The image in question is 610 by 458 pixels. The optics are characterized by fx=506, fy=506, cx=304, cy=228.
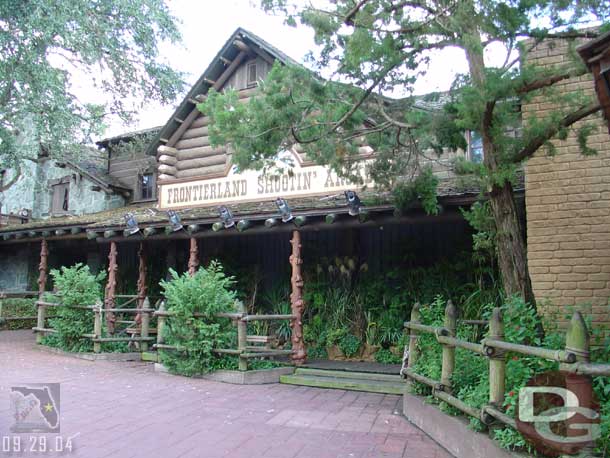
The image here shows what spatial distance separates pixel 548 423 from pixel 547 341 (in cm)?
132

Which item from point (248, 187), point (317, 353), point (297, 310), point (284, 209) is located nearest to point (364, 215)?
point (284, 209)

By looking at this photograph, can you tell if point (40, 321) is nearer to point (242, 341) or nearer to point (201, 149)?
point (201, 149)

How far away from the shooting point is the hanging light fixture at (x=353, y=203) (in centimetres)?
851

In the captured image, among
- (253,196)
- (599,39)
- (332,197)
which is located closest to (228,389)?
(332,197)

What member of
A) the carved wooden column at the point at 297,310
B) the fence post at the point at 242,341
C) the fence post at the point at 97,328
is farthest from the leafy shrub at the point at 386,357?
the fence post at the point at 97,328

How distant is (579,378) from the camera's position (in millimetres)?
3412

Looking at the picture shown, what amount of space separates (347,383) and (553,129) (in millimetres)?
4892

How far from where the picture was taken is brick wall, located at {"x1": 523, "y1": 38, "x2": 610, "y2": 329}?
6.22 m

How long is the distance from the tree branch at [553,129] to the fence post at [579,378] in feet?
7.60

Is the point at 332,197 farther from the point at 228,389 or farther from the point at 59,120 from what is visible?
the point at 59,120

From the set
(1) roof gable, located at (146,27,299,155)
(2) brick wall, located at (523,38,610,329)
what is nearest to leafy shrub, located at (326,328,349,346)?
(2) brick wall, located at (523,38,610,329)

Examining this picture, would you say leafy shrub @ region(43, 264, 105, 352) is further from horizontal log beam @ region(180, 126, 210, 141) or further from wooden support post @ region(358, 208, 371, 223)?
wooden support post @ region(358, 208, 371, 223)

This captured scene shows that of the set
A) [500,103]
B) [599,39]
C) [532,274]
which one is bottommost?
[532,274]

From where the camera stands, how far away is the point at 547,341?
4.75 metres
